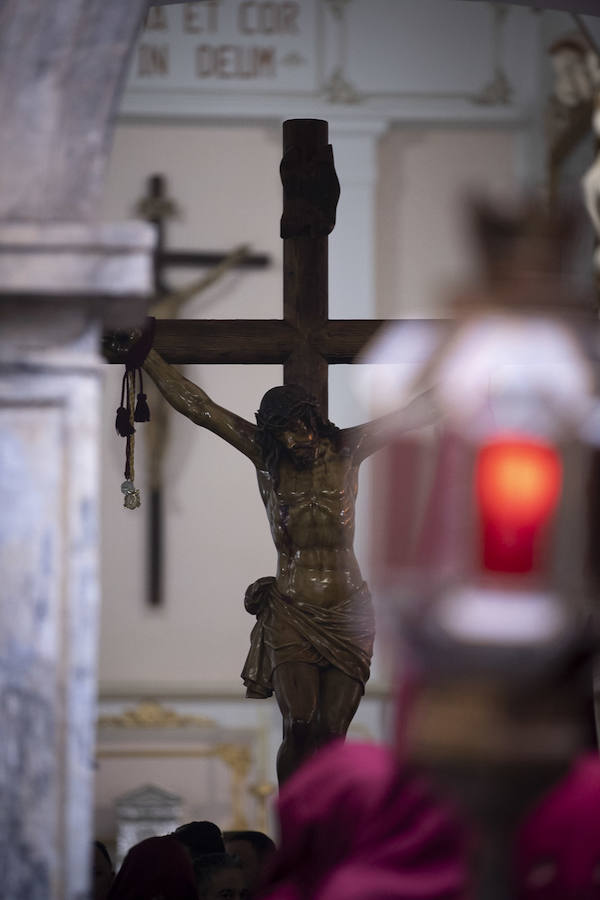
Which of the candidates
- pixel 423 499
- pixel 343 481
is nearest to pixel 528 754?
pixel 423 499

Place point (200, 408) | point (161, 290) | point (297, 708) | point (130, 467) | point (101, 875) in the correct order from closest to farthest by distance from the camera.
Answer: point (130, 467)
point (101, 875)
point (297, 708)
point (200, 408)
point (161, 290)

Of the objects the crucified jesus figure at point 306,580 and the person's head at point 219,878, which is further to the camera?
the crucified jesus figure at point 306,580

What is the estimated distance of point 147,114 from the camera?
8102 mm

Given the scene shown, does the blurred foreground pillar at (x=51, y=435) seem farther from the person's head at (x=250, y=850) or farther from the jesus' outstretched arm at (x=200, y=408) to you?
the jesus' outstretched arm at (x=200, y=408)

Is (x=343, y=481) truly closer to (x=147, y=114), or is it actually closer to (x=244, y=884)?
(x=244, y=884)

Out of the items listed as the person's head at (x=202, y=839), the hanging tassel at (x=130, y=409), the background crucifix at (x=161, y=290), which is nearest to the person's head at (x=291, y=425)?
the hanging tassel at (x=130, y=409)

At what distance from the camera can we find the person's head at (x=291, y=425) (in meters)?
4.16

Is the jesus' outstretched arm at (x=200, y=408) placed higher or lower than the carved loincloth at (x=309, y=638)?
higher

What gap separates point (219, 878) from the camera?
3936 millimetres

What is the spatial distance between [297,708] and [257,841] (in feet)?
1.85

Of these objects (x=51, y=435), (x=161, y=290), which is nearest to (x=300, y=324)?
(x=51, y=435)

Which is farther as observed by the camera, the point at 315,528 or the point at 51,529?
the point at 315,528

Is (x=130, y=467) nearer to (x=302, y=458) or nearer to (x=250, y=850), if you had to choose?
(x=302, y=458)

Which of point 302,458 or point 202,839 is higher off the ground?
point 302,458
